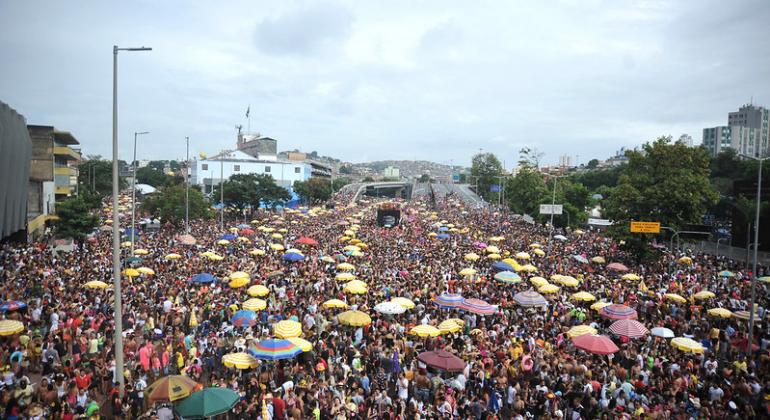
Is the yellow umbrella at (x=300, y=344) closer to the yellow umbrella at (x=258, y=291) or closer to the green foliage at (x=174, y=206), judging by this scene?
the yellow umbrella at (x=258, y=291)

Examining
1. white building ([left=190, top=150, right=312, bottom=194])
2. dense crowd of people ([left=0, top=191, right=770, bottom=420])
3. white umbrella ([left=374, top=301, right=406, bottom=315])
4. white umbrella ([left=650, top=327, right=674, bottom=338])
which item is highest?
white building ([left=190, top=150, right=312, bottom=194])

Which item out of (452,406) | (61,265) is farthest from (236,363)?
(61,265)

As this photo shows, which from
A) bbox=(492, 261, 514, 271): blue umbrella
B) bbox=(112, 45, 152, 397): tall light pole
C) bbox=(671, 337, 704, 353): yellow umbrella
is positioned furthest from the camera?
bbox=(492, 261, 514, 271): blue umbrella

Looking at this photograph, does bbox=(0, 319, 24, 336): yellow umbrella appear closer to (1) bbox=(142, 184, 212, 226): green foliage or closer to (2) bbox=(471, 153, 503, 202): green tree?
(1) bbox=(142, 184, 212, 226): green foliage

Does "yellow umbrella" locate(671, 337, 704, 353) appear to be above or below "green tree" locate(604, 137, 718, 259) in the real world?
below

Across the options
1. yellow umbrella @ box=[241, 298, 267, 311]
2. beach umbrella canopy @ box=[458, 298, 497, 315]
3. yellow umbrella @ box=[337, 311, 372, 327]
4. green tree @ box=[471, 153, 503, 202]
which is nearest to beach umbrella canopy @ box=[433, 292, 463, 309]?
beach umbrella canopy @ box=[458, 298, 497, 315]

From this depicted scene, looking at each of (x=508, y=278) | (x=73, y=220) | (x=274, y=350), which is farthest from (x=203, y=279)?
(x=73, y=220)

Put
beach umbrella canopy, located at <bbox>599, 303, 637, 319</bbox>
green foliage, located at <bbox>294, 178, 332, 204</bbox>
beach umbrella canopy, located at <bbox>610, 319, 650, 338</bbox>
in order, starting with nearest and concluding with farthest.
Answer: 1. beach umbrella canopy, located at <bbox>610, 319, 650, 338</bbox>
2. beach umbrella canopy, located at <bbox>599, 303, 637, 319</bbox>
3. green foliage, located at <bbox>294, 178, 332, 204</bbox>
